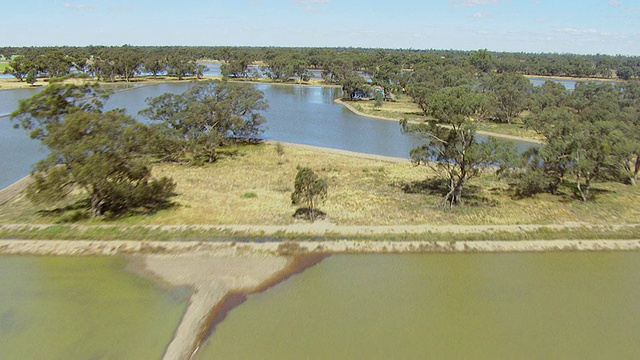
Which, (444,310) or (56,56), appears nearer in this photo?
(444,310)

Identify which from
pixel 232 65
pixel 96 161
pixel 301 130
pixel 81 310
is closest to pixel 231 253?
pixel 81 310

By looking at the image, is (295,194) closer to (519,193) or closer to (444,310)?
(444,310)

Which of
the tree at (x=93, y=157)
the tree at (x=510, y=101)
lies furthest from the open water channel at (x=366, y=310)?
the tree at (x=510, y=101)

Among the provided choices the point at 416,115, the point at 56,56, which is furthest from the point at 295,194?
the point at 56,56

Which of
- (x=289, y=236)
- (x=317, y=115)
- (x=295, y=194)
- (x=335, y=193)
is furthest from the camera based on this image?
(x=317, y=115)

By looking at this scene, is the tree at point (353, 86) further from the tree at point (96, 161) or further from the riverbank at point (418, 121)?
the tree at point (96, 161)
